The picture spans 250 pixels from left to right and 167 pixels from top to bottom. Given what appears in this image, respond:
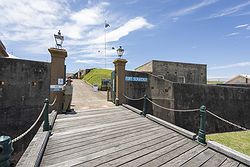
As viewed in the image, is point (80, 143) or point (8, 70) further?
point (8, 70)

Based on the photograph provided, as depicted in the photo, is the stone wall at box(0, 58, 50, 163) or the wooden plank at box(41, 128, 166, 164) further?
the stone wall at box(0, 58, 50, 163)

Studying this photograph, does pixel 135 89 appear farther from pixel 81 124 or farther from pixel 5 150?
pixel 5 150

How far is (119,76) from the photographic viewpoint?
11.0 m

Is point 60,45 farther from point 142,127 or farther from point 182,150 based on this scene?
point 182,150

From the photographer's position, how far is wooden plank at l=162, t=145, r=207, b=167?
3727 millimetres

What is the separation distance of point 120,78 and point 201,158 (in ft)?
24.7

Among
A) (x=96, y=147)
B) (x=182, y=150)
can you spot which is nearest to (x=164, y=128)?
(x=182, y=150)

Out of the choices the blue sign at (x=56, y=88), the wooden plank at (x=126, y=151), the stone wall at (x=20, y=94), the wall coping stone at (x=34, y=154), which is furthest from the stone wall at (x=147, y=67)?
the wall coping stone at (x=34, y=154)

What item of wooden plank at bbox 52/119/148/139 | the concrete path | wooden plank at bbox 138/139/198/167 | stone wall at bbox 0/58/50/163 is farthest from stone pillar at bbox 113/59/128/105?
wooden plank at bbox 138/139/198/167

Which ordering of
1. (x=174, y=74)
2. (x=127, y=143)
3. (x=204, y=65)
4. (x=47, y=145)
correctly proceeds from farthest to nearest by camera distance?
(x=204, y=65) < (x=174, y=74) < (x=127, y=143) < (x=47, y=145)

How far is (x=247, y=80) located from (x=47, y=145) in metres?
38.5

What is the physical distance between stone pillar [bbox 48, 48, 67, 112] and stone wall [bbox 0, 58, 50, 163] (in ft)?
4.20

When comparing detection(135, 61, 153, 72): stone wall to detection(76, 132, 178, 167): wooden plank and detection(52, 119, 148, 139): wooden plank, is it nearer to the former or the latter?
detection(52, 119, 148, 139): wooden plank

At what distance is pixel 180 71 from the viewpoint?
2514 centimetres
